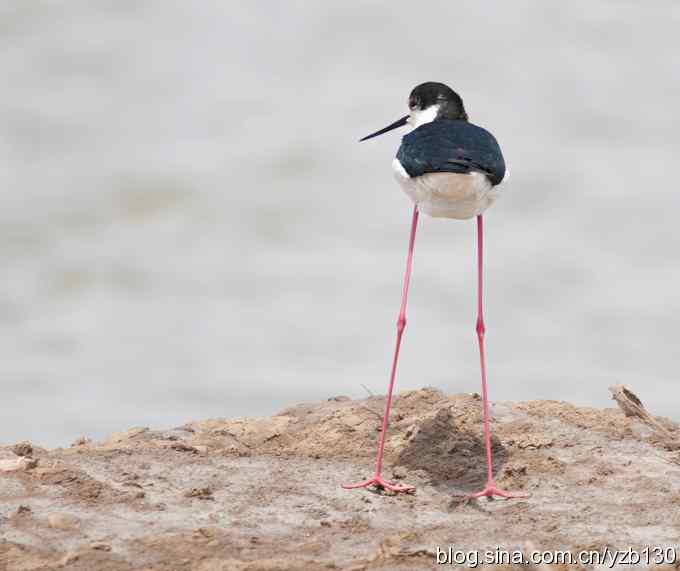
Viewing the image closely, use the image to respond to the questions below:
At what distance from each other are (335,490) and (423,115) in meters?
2.85

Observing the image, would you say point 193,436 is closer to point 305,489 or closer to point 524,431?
point 305,489

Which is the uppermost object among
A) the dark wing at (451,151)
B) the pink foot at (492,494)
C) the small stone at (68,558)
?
the dark wing at (451,151)

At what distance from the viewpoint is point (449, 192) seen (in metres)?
7.82

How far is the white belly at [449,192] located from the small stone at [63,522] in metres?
2.88

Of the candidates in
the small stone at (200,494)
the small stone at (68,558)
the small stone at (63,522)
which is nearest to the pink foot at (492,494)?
the small stone at (200,494)

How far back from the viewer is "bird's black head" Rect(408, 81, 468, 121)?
29.2ft

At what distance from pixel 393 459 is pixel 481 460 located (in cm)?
56

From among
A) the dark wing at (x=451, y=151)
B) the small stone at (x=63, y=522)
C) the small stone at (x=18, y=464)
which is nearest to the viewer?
the small stone at (x=63, y=522)

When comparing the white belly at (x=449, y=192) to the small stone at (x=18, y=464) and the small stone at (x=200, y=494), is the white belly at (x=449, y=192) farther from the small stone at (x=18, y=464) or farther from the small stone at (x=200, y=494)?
the small stone at (x=18, y=464)

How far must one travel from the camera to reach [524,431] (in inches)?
338

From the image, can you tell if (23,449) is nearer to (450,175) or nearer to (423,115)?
(450,175)

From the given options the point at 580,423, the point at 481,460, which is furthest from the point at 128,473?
the point at 580,423

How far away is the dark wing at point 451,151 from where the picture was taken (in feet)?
25.4

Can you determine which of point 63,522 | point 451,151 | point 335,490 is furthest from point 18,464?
point 451,151
